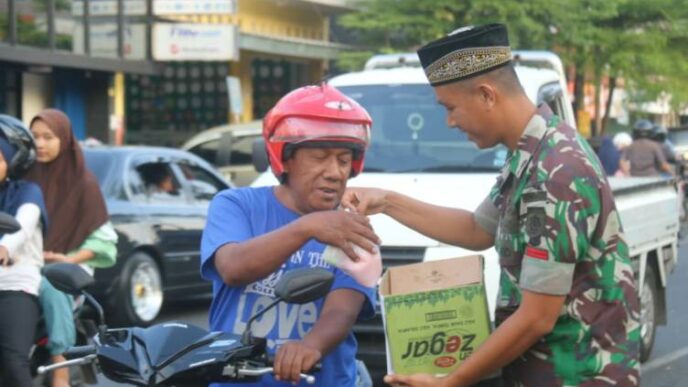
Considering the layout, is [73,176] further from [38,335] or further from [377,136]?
[377,136]

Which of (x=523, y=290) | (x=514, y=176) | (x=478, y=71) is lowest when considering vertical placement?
(x=523, y=290)

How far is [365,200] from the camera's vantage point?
3.82m

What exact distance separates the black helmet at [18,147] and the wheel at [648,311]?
5089 millimetres

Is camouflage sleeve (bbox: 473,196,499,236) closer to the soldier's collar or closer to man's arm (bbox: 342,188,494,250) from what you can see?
man's arm (bbox: 342,188,494,250)

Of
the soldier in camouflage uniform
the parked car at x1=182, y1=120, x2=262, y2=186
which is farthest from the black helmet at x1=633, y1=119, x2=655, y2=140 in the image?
the soldier in camouflage uniform

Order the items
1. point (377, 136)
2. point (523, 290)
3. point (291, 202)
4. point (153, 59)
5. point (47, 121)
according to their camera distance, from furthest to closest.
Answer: point (153, 59) → point (377, 136) → point (47, 121) → point (291, 202) → point (523, 290)

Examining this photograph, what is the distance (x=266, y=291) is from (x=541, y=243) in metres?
0.73

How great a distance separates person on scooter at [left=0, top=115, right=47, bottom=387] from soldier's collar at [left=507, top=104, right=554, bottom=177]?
3140 mm

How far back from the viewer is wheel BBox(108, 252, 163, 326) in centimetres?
1139

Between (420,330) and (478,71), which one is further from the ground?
(478,71)

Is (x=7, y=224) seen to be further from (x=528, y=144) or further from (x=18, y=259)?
(x=528, y=144)

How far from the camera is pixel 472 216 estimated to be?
3.93 meters

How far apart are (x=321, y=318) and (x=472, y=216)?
2.42 ft

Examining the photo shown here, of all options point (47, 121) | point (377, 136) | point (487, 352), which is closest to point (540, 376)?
point (487, 352)
